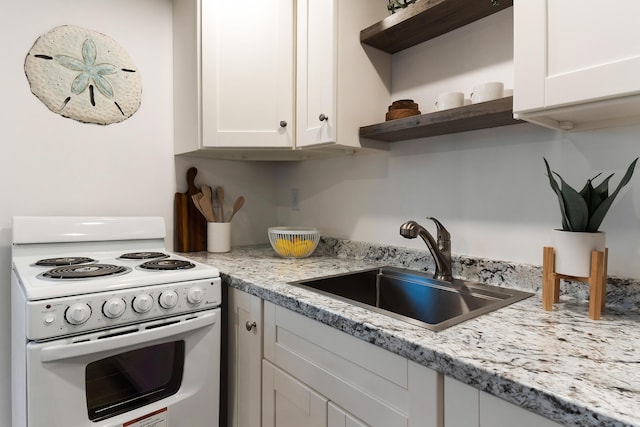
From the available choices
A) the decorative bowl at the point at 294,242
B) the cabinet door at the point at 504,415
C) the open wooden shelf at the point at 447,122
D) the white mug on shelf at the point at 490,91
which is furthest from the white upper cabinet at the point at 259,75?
the cabinet door at the point at 504,415

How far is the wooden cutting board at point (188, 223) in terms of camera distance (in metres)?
1.93

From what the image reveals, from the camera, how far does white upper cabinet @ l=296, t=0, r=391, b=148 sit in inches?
57.8

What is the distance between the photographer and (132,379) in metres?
1.20

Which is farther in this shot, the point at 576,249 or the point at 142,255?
the point at 142,255

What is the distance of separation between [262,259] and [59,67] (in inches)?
48.6

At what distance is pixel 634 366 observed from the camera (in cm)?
64

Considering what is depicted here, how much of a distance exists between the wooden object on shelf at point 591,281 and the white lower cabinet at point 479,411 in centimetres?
45

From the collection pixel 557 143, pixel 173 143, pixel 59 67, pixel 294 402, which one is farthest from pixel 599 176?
pixel 59 67

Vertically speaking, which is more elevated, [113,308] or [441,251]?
[441,251]

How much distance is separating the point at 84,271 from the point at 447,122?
1296 mm

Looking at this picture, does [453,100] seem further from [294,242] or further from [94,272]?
[94,272]

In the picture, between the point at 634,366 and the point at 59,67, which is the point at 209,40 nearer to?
the point at 59,67

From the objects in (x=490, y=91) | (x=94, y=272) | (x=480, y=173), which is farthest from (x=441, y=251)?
(x=94, y=272)

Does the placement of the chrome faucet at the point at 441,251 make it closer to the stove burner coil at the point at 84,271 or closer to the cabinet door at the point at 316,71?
the cabinet door at the point at 316,71
